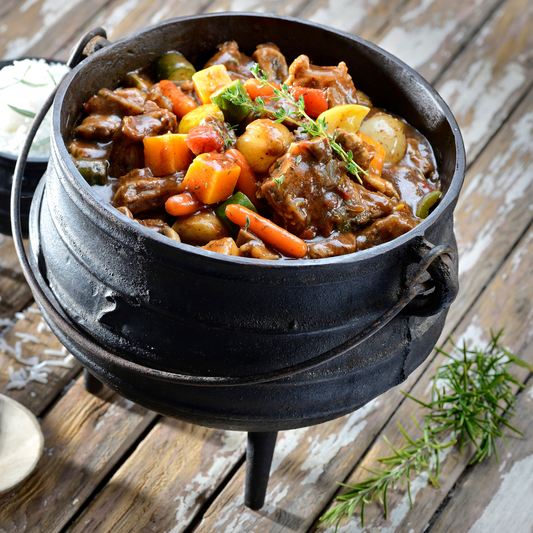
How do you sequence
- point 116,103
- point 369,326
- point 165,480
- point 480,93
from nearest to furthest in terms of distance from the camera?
Answer: 1. point 369,326
2. point 116,103
3. point 165,480
4. point 480,93

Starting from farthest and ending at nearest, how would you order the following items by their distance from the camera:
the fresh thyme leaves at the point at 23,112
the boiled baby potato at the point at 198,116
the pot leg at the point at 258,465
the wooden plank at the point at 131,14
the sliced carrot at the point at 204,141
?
the wooden plank at the point at 131,14
the fresh thyme leaves at the point at 23,112
the pot leg at the point at 258,465
the boiled baby potato at the point at 198,116
the sliced carrot at the point at 204,141

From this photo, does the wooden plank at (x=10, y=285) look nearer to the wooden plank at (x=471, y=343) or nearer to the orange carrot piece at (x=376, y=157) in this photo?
the wooden plank at (x=471, y=343)

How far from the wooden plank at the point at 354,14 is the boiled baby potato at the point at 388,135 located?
2.19 m

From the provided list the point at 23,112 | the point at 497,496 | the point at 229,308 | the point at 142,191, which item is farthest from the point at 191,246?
the point at 497,496

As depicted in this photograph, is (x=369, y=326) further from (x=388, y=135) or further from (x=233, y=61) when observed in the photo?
(x=233, y=61)

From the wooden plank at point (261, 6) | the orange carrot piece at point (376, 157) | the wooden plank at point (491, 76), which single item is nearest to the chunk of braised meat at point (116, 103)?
the orange carrot piece at point (376, 157)

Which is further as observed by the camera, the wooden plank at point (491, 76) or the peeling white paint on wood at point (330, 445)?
the wooden plank at point (491, 76)

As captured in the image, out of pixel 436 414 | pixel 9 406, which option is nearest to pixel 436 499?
pixel 436 414

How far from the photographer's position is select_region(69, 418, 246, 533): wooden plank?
241 cm

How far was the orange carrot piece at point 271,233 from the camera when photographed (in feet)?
5.82

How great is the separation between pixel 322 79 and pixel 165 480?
1.57 meters

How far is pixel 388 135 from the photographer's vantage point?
213 centimetres

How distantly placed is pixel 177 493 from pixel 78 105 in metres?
1.44

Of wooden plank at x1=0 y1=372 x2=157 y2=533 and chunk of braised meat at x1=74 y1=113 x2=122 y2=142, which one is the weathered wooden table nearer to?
wooden plank at x1=0 y1=372 x2=157 y2=533
